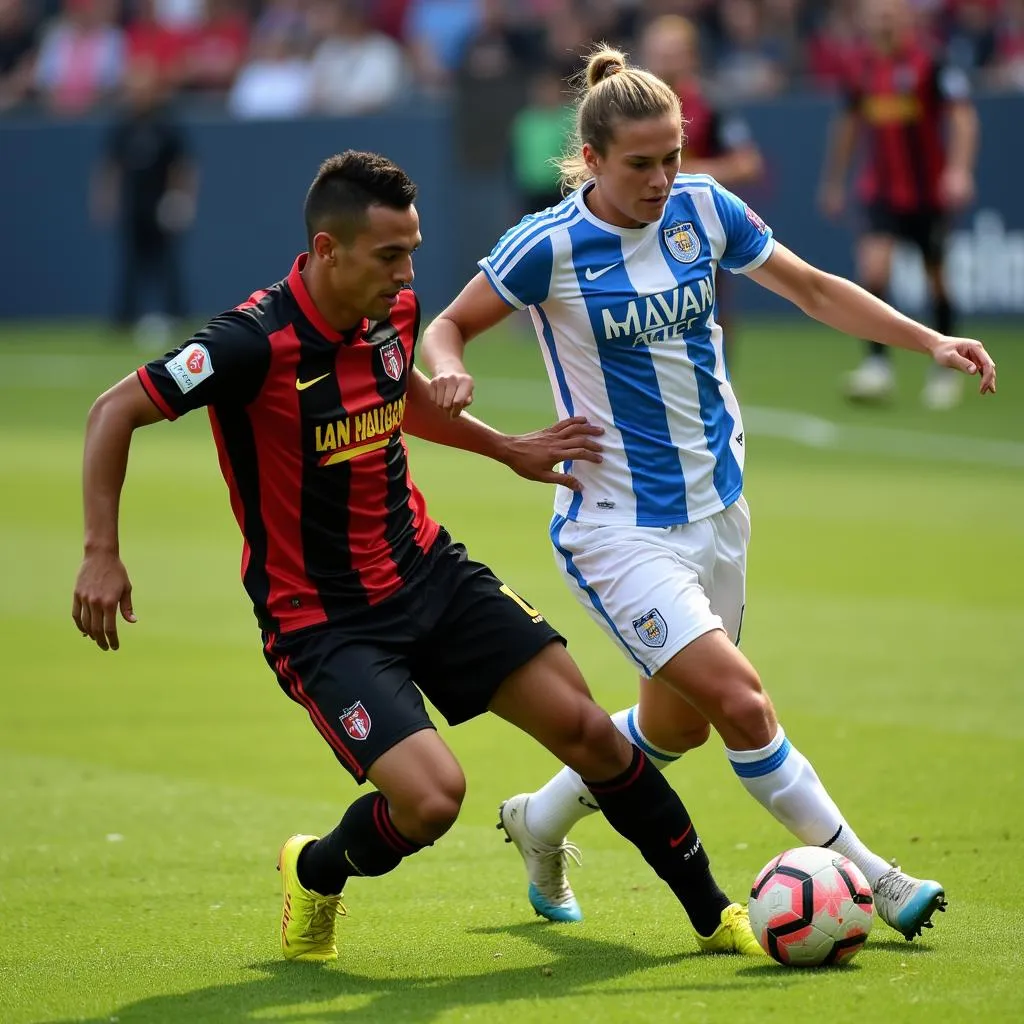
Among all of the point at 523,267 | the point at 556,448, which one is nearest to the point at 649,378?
the point at 556,448

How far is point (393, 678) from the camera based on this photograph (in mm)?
5188

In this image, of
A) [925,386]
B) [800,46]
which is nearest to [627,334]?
[925,386]

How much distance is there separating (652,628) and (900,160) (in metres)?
12.3

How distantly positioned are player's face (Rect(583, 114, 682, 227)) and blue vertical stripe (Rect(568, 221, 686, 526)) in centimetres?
14

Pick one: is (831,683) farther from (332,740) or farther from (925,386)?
(925,386)

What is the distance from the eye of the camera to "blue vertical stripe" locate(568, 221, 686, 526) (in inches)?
217

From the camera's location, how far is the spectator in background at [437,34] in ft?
78.7

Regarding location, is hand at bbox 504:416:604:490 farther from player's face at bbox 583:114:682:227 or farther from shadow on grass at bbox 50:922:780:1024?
shadow on grass at bbox 50:922:780:1024

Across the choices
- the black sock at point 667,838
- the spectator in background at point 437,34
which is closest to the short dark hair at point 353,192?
the black sock at point 667,838

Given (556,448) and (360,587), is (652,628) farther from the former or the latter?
(360,587)

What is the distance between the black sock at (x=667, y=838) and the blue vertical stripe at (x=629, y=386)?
804 mm

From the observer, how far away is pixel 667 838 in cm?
522

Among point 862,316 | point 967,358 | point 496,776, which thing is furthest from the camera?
point 496,776

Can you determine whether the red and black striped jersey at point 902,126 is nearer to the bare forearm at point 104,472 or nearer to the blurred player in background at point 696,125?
the blurred player in background at point 696,125
